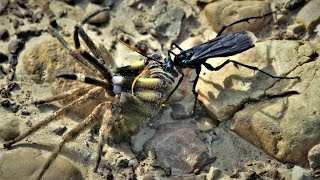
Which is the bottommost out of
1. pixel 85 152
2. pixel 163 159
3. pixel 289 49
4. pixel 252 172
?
pixel 252 172

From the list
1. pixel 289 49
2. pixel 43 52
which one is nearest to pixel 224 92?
pixel 289 49

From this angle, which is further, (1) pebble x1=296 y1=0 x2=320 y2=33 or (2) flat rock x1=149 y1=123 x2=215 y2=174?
(1) pebble x1=296 y1=0 x2=320 y2=33

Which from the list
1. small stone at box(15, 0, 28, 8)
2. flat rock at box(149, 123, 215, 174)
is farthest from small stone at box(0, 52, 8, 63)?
flat rock at box(149, 123, 215, 174)

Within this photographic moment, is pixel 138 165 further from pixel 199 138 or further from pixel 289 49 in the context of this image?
pixel 289 49

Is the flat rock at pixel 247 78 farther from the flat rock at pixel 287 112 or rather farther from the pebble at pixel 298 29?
the pebble at pixel 298 29

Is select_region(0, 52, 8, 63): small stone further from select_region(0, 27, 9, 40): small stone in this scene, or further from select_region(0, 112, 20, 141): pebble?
select_region(0, 112, 20, 141): pebble

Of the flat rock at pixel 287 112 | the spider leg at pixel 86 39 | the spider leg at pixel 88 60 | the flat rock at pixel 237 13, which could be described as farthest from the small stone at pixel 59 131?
the flat rock at pixel 237 13
